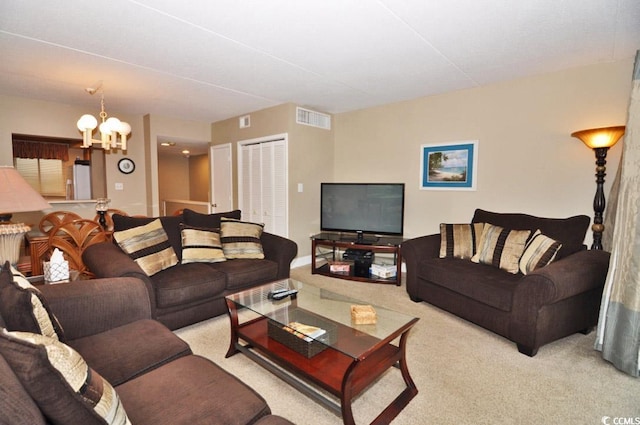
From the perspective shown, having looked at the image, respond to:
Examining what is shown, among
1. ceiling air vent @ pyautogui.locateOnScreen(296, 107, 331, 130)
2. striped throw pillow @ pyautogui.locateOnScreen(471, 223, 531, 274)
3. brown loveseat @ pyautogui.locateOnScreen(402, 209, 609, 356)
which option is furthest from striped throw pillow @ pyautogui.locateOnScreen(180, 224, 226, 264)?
striped throw pillow @ pyautogui.locateOnScreen(471, 223, 531, 274)

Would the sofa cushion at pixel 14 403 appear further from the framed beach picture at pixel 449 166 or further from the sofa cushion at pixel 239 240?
the framed beach picture at pixel 449 166

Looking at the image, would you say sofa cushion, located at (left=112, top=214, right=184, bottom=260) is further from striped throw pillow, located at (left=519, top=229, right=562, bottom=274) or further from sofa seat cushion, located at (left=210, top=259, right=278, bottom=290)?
striped throw pillow, located at (left=519, top=229, right=562, bottom=274)

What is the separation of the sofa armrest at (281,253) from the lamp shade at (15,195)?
1834 millimetres

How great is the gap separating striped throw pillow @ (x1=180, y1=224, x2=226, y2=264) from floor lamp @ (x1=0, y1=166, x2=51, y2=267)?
113 centimetres

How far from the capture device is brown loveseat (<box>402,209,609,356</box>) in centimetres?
224

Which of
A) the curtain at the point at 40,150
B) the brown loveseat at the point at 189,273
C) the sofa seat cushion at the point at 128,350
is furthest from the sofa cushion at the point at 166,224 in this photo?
the curtain at the point at 40,150

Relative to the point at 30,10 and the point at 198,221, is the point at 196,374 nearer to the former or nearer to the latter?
the point at 198,221

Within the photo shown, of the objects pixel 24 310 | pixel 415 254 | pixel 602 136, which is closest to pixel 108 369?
pixel 24 310

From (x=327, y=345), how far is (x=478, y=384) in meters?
1.03

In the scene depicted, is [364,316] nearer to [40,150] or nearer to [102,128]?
[102,128]

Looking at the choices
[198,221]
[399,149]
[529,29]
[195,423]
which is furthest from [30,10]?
[399,149]

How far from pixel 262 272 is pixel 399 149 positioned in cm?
259

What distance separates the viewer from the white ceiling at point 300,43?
214cm

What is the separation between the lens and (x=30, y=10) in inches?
85.4
